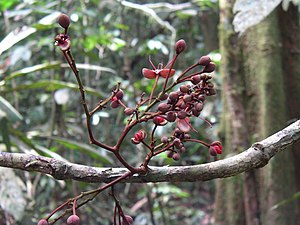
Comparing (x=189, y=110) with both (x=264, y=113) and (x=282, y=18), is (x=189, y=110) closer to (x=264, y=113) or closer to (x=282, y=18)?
(x=264, y=113)

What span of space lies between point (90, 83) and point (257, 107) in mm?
1152

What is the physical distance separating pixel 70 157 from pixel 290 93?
3.90ft

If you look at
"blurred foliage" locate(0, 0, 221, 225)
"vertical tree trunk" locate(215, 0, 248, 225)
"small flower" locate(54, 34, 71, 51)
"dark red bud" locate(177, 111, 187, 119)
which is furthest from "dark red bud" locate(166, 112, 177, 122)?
"vertical tree trunk" locate(215, 0, 248, 225)

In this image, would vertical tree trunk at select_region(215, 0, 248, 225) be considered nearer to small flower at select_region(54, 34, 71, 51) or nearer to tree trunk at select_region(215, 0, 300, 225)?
tree trunk at select_region(215, 0, 300, 225)

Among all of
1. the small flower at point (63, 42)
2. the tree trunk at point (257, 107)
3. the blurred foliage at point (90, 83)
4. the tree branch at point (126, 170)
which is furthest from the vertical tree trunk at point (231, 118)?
the small flower at point (63, 42)

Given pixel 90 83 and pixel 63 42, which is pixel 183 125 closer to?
pixel 63 42

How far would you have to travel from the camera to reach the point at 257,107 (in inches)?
58.5

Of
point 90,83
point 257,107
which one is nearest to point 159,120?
point 257,107

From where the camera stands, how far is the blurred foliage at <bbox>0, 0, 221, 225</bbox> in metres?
1.74

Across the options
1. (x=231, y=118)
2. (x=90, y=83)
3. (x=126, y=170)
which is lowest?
(x=126, y=170)

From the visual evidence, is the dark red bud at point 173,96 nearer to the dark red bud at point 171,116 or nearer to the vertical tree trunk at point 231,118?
the dark red bud at point 171,116

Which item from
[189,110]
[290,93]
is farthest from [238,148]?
[189,110]

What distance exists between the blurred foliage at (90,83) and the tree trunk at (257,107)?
0.99ft

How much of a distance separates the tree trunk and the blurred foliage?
0.99 feet
